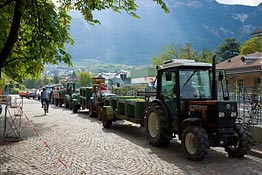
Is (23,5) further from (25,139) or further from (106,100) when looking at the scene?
(106,100)

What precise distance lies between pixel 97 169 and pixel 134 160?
126 centimetres

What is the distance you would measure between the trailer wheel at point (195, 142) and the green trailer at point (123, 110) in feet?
12.4

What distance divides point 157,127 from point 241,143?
2.65 m

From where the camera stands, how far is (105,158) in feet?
28.5

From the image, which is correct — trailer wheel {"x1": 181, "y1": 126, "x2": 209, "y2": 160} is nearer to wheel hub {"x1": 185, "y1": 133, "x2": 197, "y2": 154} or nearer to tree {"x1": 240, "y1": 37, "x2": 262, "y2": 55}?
wheel hub {"x1": 185, "y1": 133, "x2": 197, "y2": 154}

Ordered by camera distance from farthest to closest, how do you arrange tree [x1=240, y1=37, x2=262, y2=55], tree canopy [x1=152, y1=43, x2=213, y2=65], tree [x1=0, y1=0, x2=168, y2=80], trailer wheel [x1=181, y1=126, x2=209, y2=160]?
tree [x1=240, y1=37, x2=262, y2=55] → tree canopy [x1=152, y1=43, x2=213, y2=65] → tree [x1=0, y1=0, x2=168, y2=80] → trailer wheel [x1=181, y1=126, x2=209, y2=160]

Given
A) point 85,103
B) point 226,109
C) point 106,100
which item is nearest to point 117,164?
point 226,109

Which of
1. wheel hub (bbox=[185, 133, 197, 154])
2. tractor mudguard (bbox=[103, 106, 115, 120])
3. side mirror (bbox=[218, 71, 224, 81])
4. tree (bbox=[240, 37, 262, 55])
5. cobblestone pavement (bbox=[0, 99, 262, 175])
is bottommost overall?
cobblestone pavement (bbox=[0, 99, 262, 175])

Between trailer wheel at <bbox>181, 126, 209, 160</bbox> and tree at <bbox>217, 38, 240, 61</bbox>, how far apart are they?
236 feet

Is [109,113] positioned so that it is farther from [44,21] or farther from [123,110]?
[44,21]

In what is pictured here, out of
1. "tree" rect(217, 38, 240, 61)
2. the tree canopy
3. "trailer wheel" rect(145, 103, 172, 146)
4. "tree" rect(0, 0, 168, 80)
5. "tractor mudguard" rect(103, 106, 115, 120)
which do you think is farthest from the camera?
"tree" rect(217, 38, 240, 61)

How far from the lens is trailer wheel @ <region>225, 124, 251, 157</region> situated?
334 inches

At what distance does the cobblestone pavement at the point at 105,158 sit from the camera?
24.6 ft

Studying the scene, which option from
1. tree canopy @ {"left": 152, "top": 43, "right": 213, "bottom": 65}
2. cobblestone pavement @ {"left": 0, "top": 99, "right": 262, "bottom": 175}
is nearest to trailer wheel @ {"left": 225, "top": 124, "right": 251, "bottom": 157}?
cobblestone pavement @ {"left": 0, "top": 99, "right": 262, "bottom": 175}
